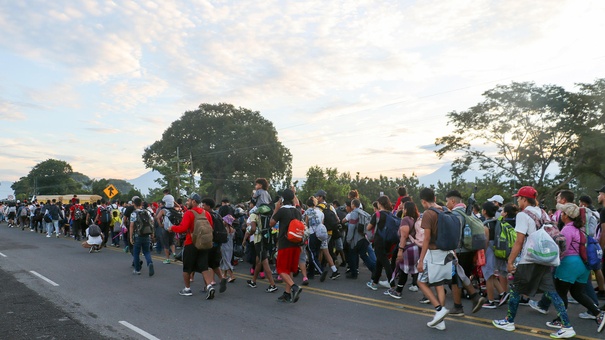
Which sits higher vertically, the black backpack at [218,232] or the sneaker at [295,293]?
the black backpack at [218,232]

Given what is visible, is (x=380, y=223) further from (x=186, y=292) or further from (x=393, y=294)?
(x=186, y=292)

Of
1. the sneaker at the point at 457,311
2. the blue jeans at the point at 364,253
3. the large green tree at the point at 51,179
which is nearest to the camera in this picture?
the sneaker at the point at 457,311

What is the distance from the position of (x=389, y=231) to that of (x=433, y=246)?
2.62 meters

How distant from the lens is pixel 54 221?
22.2m

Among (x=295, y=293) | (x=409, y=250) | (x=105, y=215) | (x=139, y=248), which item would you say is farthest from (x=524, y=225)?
(x=105, y=215)

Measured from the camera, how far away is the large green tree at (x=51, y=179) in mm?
115562

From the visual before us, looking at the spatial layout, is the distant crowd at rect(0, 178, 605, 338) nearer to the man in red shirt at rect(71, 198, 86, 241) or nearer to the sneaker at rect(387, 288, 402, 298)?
the sneaker at rect(387, 288, 402, 298)

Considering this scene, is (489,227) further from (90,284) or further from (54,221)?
Answer: (54,221)

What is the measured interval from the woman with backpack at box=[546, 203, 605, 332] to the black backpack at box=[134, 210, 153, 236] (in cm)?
861

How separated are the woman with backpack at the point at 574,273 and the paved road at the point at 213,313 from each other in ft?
0.82

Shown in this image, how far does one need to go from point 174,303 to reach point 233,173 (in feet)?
167

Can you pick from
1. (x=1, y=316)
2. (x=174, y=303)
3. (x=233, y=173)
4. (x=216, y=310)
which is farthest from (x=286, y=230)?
(x=233, y=173)

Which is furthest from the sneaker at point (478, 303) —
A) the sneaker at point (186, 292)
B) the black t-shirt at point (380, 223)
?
the sneaker at point (186, 292)

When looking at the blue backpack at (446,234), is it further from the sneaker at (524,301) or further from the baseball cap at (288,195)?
the baseball cap at (288,195)
